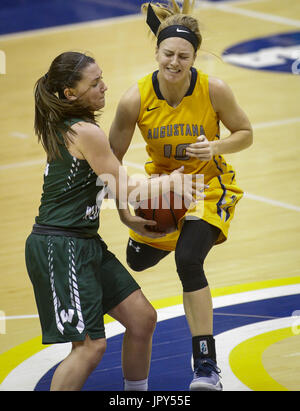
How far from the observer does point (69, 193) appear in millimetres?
4484

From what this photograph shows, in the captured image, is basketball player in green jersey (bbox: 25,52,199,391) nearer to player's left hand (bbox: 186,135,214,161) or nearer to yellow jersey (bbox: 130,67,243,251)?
player's left hand (bbox: 186,135,214,161)

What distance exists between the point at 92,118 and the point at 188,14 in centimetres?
101

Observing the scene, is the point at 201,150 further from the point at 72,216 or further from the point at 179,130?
the point at 72,216

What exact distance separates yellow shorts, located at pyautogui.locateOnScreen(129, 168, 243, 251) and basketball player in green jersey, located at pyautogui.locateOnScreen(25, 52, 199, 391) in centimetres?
44

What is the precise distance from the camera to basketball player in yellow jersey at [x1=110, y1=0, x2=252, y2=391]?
16.1 ft

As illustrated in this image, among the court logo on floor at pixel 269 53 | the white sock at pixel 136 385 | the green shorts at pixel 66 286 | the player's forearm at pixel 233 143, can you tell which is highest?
the court logo on floor at pixel 269 53

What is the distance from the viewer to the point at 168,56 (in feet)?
16.2

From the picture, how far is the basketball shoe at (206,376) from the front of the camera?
4750 mm

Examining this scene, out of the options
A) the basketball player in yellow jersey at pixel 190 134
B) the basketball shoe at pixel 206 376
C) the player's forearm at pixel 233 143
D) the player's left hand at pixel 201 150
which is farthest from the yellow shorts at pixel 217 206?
the basketball shoe at pixel 206 376

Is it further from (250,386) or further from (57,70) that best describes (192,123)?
(250,386)

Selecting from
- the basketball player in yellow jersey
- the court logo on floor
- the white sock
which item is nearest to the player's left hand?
the basketball player in yellow jersey

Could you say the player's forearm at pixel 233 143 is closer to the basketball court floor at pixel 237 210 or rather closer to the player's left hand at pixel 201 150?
the player's left hand at pixel 201 150

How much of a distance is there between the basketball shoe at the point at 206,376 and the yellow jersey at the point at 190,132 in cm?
71
